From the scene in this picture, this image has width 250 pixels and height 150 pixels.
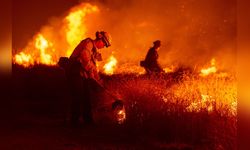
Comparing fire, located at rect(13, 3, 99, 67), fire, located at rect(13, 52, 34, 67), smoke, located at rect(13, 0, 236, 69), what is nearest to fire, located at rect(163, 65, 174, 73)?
smoke, located at rect(13, 0, 236, 69)

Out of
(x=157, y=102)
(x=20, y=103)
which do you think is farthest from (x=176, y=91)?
(x=20, y=103)

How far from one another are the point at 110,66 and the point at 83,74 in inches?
325

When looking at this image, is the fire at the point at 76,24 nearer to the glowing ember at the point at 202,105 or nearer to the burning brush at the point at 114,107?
the burning brush at the point at 114,107

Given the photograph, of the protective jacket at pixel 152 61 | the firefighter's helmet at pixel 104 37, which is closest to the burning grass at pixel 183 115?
the firefighter's helmet at pixel 104 37

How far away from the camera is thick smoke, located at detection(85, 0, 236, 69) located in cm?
1853

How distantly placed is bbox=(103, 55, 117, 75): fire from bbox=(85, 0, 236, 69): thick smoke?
0.72 meters

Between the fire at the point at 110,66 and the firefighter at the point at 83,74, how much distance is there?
7.20m

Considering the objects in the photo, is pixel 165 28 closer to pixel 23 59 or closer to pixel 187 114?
pixel 23 59

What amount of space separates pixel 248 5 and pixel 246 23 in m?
0.16

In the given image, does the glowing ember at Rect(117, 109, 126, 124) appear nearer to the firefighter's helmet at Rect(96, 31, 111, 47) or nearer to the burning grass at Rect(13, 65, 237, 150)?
the burning grass at Rect(13, 65, 237, 150)

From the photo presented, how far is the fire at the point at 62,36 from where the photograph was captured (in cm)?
1770

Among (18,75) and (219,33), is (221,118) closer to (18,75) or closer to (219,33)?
(18,75)

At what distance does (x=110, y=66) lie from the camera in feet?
55.2

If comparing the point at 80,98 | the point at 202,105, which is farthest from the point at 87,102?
the point at 202,105
